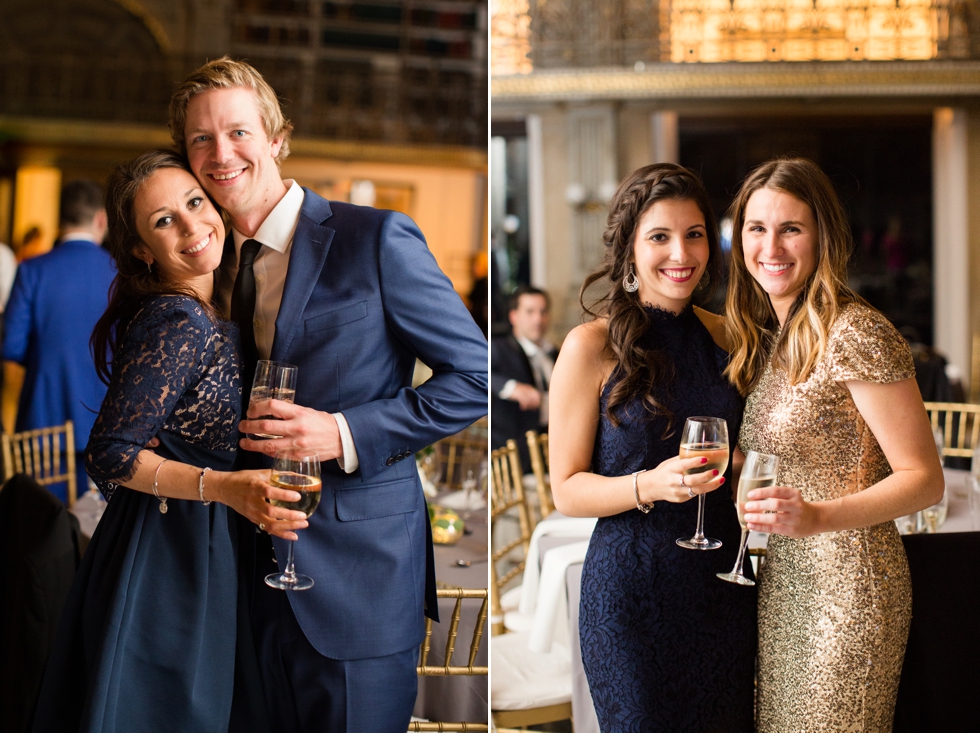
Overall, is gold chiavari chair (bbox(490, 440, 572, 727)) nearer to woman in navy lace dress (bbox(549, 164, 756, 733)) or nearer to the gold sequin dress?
woman in navy lace dress (bbox(549, 164, 756, 733))

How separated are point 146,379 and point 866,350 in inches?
52.6

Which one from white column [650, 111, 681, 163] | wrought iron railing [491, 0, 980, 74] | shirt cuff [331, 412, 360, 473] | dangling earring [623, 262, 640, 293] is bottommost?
shirt cuff [331, 412, 360, 473]

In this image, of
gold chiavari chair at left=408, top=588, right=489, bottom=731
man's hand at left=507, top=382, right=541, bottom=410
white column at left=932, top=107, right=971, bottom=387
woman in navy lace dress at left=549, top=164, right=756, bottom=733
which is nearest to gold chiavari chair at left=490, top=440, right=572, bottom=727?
gold chiavari chair at left=408, top=588, right=489, bottom=731

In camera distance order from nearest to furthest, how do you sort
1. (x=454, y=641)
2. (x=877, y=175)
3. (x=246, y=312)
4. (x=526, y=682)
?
(x=246, y=312) < (x=454, y=641) < (x=526, y=682) < (x=877, y=175)

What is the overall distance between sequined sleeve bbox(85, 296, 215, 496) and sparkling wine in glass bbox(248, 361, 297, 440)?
4.7 inches

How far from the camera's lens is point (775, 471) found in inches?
58.7

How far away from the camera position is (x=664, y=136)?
9164mm

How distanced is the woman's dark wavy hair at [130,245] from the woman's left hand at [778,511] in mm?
1078

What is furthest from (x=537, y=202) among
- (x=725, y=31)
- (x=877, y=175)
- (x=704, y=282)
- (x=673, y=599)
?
(x=673, y=599)

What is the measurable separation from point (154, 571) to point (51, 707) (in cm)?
36

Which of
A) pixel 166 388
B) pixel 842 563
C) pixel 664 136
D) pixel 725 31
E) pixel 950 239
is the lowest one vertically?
pixel 842 563

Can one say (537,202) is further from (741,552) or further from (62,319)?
(741,552)

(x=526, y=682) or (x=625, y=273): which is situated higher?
(x=625, y=273)

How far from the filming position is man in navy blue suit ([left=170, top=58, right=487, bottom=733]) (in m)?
1.65
